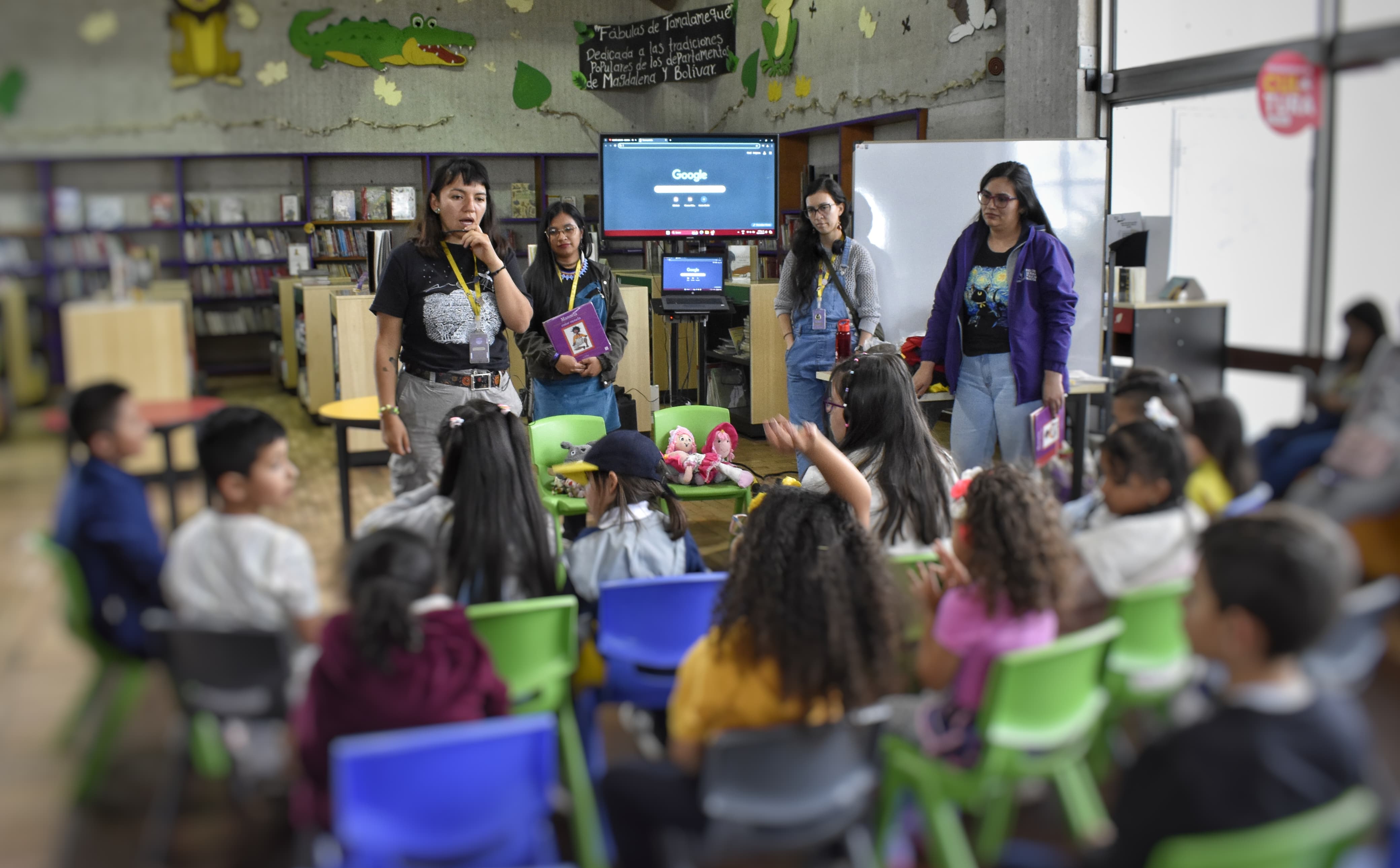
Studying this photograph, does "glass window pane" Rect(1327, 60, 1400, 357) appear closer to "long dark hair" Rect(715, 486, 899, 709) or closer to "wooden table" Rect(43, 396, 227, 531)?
"long dark hair" Rect(715, 486, 899, 709)

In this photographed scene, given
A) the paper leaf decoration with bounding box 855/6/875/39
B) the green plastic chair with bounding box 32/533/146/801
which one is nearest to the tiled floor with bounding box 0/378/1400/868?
the green plastic chair with bounding box 32/533/146/801

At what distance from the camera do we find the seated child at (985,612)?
1.97 m

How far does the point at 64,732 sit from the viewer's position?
164 cm

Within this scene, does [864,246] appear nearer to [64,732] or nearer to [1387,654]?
[1387,654]

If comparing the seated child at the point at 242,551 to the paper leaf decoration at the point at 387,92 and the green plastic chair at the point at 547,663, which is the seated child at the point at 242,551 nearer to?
the green plastic chair at the point at 547,663

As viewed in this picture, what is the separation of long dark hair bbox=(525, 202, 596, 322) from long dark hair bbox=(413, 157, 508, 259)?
→ 36.7 inches

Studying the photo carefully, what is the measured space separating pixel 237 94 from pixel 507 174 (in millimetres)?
1443

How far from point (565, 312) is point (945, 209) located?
2.18 metres

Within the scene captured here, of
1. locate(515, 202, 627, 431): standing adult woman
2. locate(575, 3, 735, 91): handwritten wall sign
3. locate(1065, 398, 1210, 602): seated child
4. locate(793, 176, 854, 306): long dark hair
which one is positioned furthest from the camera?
locate(793, 176, 854, 306): long dark hair

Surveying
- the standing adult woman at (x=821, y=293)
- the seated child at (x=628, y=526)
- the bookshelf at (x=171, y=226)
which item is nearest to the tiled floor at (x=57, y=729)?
the bookshelf at (x=171, y=226)

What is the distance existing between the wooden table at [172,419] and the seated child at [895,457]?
4.63ft

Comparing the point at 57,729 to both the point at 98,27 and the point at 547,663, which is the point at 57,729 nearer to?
the point at 547,663

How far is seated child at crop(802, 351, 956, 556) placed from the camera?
2.66m

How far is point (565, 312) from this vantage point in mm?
4020
